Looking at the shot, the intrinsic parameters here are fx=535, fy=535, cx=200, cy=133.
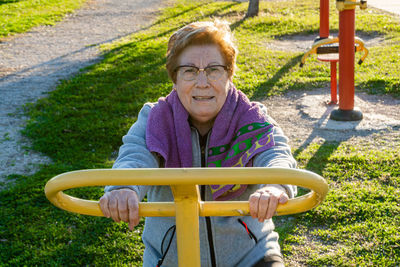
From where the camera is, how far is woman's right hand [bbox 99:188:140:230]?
172 cm

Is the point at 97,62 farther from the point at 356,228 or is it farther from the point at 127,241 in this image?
the point at 356,228

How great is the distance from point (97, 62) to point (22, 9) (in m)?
5.47

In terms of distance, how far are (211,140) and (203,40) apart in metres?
0.42

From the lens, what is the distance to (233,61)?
234 centimetres

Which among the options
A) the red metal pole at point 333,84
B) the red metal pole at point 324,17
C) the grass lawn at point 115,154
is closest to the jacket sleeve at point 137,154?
the grass lawn at point 115,154

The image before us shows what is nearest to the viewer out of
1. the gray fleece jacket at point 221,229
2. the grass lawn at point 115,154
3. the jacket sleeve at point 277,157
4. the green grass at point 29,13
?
the jacket sleeve at point 277,157

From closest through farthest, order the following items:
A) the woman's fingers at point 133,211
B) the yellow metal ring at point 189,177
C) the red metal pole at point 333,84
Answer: the yellow metal ring at point 189,177 → the woman's fingers at point 133,211 → the red metal pole at point 333,84

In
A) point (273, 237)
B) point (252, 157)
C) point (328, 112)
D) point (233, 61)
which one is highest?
point (233, 61)

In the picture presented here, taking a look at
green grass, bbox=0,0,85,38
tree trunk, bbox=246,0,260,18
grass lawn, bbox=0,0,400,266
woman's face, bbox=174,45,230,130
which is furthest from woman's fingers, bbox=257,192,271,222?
tree trunk, bbox=246,0,260,18

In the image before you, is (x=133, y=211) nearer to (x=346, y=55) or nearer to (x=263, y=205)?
(x=263, y=205)

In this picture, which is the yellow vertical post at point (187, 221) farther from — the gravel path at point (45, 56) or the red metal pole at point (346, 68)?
the red metal pole at point (346, 68)

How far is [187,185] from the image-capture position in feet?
5.15

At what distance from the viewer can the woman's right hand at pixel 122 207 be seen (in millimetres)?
1720

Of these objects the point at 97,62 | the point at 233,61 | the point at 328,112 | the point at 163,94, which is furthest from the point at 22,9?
the point at 233,61
